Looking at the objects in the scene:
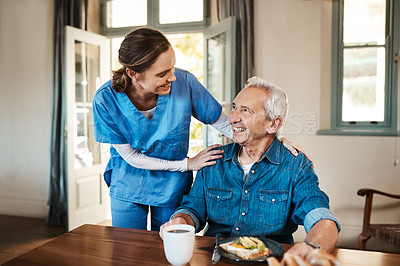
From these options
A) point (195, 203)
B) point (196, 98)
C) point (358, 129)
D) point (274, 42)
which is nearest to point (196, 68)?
point (274, 42)


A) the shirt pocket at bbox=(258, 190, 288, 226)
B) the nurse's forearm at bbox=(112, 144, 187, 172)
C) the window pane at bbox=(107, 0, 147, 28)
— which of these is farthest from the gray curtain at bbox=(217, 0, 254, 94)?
the shirt pocket at bbox=(258, 190, 288, 226)

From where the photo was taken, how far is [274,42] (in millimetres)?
3195

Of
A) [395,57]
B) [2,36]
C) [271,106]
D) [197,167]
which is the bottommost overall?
[197,167]

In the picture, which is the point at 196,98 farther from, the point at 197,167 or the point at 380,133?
the point at 380,133

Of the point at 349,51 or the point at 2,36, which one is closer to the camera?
the point at 349,51

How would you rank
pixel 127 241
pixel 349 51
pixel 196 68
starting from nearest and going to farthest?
pixel 127 241
pixel 349 51
pixel 196 68

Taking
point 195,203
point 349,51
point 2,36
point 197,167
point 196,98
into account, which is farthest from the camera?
point 2,36

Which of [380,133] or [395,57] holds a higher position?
[395,57]

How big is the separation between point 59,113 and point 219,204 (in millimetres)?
2667

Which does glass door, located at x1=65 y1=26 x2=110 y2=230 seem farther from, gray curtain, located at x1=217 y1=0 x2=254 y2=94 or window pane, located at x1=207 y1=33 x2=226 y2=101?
gray curtain, located at x1=217 y1=0 x2=254 y2=94

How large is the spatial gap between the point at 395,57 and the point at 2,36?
4.00 m

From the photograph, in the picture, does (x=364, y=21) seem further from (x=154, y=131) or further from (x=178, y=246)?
(x=178, y=246)

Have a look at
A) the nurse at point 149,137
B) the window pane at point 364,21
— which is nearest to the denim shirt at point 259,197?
the nurse at point 149,137

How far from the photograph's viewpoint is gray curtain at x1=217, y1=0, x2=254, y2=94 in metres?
3.13
